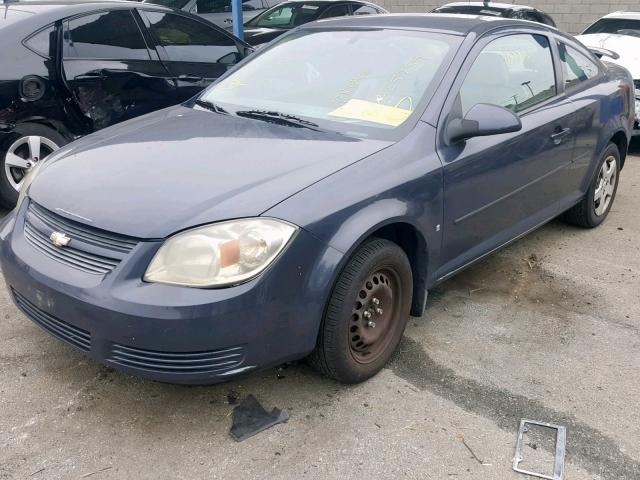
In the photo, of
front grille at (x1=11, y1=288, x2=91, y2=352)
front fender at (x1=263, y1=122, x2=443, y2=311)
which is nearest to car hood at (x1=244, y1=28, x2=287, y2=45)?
front fender at (x1=263, y1=122, x2=443, y2=311)

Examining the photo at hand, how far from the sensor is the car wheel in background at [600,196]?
4.75 m

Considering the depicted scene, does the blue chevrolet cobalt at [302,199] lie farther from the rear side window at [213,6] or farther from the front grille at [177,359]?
the rear side window at [213,6]

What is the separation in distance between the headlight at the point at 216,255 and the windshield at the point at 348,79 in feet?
3.01

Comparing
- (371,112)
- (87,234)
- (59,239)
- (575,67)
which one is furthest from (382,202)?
(575,67)

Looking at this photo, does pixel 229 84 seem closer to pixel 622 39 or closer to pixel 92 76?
pixel 92 76

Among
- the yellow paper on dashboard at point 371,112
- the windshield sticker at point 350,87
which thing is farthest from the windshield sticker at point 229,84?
the yellow paper on dashboard at point 371,112

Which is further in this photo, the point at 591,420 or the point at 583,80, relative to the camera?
the point at 583,80

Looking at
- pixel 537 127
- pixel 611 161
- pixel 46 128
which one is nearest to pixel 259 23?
pixel 46 128

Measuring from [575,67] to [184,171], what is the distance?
3028mm

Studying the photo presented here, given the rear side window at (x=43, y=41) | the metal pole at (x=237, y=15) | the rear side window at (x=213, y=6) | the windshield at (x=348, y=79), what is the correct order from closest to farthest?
1. the windshield at (x=348, y=79)
2. the rear side window at (x=43, y=41)
3. the metal pole at (x=237, y=15)
4. the rear side window at (x=213, y=6)

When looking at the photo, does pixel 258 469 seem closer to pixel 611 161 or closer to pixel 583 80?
pixel 583 80

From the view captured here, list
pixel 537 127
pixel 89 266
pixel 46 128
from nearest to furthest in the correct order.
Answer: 1. pixel 89 266
2. pixel 537 127
3. pixel 46 128

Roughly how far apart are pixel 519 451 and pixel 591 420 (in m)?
0.43

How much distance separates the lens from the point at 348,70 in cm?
347
